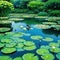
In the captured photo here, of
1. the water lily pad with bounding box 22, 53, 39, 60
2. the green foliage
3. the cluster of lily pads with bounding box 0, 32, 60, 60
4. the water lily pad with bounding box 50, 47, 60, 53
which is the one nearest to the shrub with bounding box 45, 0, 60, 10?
the green foliage

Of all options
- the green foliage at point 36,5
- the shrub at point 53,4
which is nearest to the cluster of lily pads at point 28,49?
the shrub at point 53,4

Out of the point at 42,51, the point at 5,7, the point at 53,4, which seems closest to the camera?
the point at 42,51

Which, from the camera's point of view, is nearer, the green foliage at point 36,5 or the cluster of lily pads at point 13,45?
the cluster of lily pads at point 13,45

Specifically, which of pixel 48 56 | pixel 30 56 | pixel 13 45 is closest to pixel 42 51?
pixel 48 56

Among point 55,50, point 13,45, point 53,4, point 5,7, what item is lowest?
point 55,50

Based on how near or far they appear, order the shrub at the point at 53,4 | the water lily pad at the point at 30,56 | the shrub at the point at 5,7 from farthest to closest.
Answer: the shrub at the point at 53,4 < the shrub at the point at 5,7 < the water lily pad at the point at 30,56

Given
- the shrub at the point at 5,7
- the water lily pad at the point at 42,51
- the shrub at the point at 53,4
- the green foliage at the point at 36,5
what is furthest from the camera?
the green foliage at the point at 36,5

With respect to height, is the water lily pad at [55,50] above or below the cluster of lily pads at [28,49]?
below

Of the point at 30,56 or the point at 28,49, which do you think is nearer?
the point at 30,56

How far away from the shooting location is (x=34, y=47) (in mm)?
4598

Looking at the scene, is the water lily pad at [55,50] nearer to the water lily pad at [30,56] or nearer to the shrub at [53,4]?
the water lily pad at [30,56]

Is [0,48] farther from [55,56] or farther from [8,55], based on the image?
[55,56]

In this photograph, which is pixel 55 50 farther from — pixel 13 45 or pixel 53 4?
pixel 53 4

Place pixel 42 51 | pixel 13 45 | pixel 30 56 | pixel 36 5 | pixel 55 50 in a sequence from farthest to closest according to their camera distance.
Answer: pixel 36 5 < pixel 13 45 < pixel 55 50 < pixel 42 51 < pixel 30 56
